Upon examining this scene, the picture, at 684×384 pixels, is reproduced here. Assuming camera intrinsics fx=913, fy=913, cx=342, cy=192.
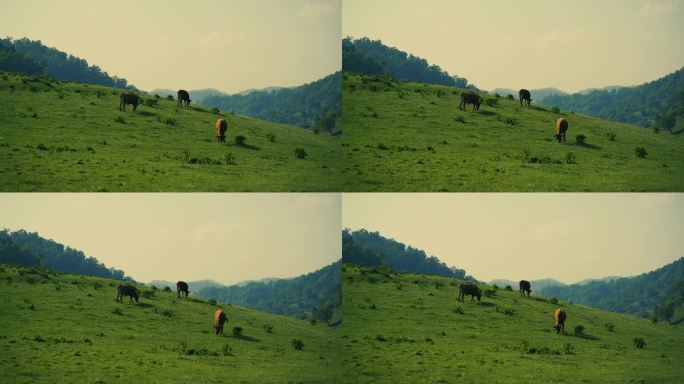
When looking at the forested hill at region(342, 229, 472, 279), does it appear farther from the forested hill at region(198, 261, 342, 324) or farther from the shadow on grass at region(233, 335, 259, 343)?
the shadow on grass at region(233, 335, 259, 343)

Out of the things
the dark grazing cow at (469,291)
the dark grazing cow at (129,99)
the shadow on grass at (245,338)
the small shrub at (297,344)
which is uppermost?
the dark grazing cow at (129,99)

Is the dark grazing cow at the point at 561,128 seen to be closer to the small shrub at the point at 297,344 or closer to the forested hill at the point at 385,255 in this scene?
the forested hill at the point at 385,255

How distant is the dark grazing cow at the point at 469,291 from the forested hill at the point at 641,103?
947 cm

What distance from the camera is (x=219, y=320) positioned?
38906 millimetres

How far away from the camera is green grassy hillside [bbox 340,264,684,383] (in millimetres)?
36031

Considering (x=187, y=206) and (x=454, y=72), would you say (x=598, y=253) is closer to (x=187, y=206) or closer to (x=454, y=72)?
(x=454, y=72)

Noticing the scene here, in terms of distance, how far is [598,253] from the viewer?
40125 millimetres

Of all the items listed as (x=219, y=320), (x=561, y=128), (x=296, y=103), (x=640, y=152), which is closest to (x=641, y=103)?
(x=640, y=152)

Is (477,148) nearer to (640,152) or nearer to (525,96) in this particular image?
(525,96)

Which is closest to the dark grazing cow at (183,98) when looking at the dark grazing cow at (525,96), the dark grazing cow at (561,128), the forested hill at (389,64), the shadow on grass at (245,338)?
the forested hill at (389,64)

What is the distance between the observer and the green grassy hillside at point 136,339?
34969 mm

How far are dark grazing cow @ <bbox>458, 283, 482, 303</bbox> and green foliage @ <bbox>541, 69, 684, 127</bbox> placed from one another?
952cm

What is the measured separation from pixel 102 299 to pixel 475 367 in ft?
51.8

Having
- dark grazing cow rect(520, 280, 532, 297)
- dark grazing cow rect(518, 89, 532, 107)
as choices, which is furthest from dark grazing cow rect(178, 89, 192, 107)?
dark grazing cow rect(520, 280, 532, 297)
